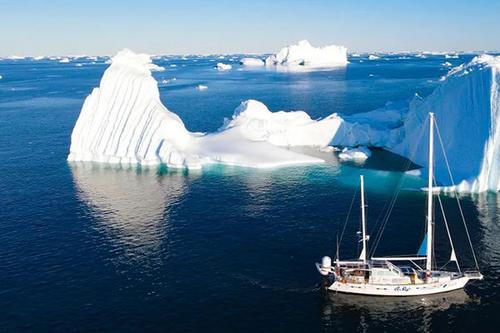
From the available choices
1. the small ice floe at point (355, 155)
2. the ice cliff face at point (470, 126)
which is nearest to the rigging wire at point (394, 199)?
the ice cliff face at point (470, 126)

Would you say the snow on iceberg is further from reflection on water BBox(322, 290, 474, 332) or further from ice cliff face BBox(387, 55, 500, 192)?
reflection on water BBox(322, 290, 474, 332)

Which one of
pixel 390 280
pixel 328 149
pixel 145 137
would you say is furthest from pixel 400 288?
pixel 145 137

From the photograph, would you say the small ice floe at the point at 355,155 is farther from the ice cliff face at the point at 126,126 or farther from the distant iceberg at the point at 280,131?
the ice cliff face at the point at 126,126

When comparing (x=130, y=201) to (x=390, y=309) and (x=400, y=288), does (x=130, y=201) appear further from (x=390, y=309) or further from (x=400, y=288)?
(x=390, y=309)

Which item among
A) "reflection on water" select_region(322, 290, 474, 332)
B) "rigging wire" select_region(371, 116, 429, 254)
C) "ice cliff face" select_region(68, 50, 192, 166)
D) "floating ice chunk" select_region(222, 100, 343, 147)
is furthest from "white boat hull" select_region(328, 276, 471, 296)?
"floating ice chunk" select_region(222, 100, 343, 147)

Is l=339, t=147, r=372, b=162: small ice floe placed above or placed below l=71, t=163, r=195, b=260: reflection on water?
above
